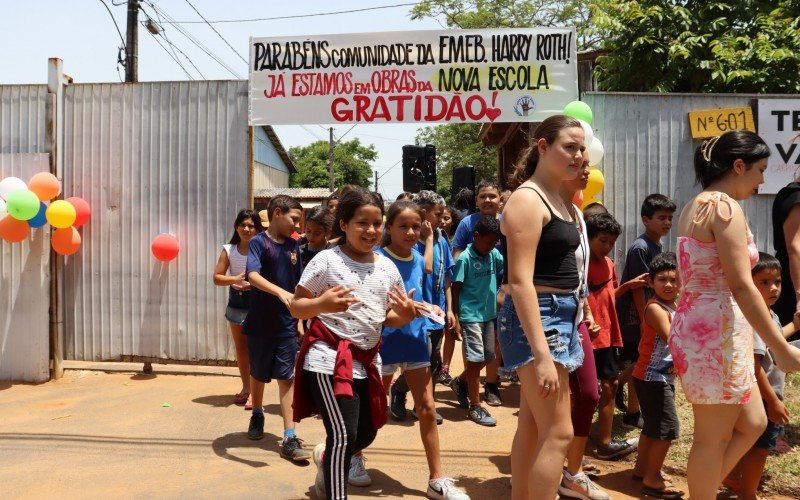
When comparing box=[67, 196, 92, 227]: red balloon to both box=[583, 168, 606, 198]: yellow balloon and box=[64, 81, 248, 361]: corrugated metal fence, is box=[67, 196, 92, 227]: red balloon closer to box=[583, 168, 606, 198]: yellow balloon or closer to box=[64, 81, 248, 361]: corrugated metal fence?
box=[64, 81, 248, 361]: corrugated metal fence

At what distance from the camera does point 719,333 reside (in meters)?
3.40

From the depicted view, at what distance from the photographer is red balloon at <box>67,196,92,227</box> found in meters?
7.60

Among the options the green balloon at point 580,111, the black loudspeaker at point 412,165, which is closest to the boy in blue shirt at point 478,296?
the green balloon at point 580,111

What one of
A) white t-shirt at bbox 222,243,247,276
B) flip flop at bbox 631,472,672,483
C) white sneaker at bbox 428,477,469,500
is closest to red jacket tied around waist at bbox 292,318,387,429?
white sneaker at bbox 428,477,469,500

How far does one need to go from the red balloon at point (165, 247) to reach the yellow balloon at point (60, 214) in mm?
804

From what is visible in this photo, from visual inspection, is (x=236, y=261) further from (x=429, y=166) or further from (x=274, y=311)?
(x=429, y=166)

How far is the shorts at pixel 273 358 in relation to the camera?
546cm

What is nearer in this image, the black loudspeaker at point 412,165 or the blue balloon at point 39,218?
the blue balloon at point 39,218

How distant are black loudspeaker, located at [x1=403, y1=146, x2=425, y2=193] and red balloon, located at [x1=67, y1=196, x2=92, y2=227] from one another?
16.9ft

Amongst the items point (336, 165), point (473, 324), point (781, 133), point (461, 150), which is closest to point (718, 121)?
point (781, 133)

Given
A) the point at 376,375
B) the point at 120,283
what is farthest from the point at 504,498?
the point at 120,283

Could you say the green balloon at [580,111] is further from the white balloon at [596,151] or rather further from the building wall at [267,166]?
the building wall at [267,166]

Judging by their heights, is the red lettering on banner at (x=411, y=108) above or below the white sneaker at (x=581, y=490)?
above

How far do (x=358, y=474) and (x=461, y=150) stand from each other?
31.6 m
